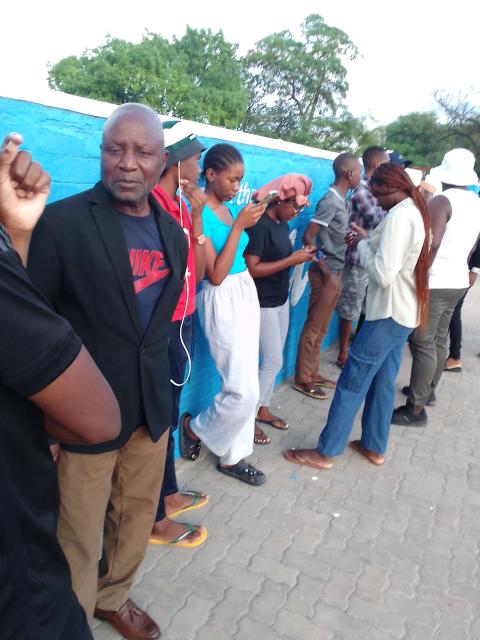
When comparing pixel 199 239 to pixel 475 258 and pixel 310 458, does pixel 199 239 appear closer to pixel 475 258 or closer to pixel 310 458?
pixel 310 458

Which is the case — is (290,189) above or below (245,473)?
above

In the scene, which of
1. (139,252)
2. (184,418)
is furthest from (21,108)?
(184,418)

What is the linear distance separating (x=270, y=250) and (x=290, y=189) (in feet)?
1.36

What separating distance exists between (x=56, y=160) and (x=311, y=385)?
131 inches

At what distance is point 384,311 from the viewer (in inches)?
A: 130

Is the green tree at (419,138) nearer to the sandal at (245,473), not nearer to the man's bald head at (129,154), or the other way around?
the sandal at (245,473)

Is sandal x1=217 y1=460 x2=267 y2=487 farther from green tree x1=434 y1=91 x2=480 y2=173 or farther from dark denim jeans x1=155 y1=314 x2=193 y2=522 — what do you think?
green tree x1=434 y1=91 x2=480 y2=173

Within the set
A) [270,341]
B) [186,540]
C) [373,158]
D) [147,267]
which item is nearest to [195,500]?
[186,540]

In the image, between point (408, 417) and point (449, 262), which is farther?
point (408, 417)

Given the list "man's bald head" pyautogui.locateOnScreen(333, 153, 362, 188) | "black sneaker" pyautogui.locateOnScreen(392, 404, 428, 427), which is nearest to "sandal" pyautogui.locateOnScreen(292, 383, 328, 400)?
"black sneaker" pyautogui.locateOnScreen(392, 404, 428, 427)

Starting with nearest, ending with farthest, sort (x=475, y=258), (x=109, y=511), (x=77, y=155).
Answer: (x=109, y=511)
(x=77, y=155)
(x=475, y=258)

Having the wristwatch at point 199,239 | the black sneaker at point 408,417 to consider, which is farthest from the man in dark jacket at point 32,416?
the black sneaker at point 408,417

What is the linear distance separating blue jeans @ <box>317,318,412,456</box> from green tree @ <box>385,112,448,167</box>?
32655 millimetres

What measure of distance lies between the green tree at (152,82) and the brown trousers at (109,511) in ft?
123
